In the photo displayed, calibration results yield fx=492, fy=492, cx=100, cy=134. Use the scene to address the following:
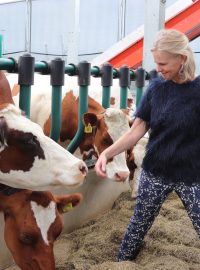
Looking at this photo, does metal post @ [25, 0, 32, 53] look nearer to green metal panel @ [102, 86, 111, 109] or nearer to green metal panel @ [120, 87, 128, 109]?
green metal panel @ [120, 87, 128, 109]

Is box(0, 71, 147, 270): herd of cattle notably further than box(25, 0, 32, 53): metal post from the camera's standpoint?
No

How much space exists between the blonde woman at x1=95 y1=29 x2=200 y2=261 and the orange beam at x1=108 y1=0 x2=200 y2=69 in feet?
12.8

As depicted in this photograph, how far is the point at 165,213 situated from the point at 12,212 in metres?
1.77

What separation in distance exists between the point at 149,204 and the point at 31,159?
0.82 metres

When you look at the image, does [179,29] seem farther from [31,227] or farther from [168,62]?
[31,227]

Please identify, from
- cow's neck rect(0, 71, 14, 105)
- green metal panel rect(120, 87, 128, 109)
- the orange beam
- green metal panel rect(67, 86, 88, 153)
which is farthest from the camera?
the orange beam

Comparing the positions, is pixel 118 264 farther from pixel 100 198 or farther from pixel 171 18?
pixel 171 18

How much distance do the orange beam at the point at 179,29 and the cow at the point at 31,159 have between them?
448cm

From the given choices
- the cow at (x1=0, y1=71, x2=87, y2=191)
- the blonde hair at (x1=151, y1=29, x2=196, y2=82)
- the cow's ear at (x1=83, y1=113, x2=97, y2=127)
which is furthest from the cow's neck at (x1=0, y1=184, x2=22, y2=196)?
the cow's ear at (x1=83, y1=113, x2=97, y2=127)

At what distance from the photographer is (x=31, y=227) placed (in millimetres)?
2506

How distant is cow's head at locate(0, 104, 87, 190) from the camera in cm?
231

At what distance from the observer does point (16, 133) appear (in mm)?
2322

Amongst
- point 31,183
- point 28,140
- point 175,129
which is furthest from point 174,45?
point 31,183

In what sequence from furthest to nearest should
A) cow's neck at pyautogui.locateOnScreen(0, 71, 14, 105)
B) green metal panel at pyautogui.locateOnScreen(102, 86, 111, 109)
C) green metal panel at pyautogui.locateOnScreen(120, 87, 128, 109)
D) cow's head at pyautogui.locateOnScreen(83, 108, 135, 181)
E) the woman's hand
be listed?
1. green metal panel at pyautogui.locateOnScreen(120, 87, 128, 109)
2. green metal panel at pyautogui.locateOnScreen(102, 86, 111, 109)
3. cow's head at pyautogui.locateOnScreen(83, 108, 135, 181)
4. cow's neck at pyautogui.locateOnScreen(0, 71, 14, 105)
5. the woman's hand
